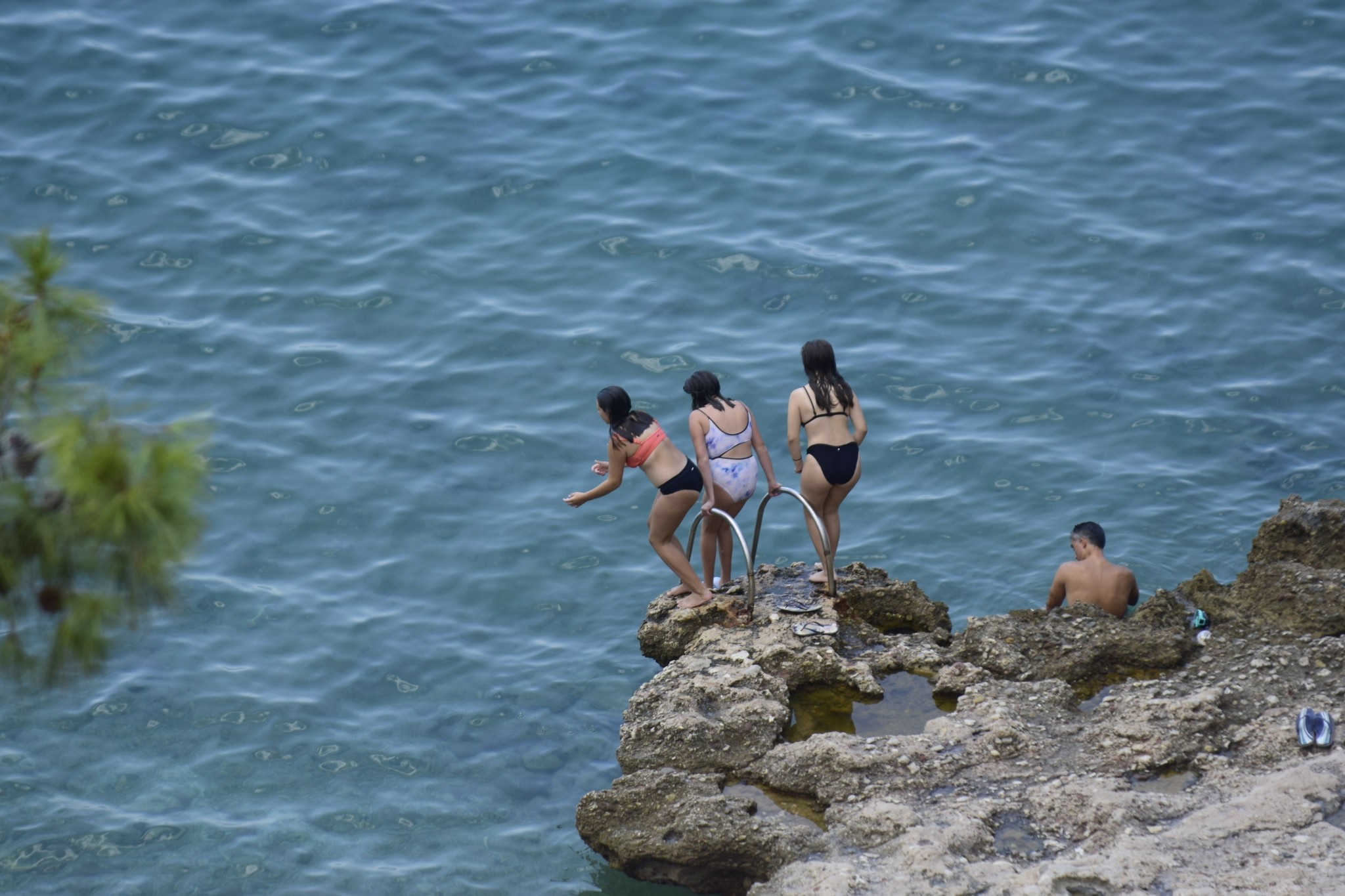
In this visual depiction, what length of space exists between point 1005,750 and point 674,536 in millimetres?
2903

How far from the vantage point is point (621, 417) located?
9344 millimetres

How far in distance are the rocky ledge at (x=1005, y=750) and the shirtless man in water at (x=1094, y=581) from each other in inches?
13.1

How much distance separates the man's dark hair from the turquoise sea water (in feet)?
4.47

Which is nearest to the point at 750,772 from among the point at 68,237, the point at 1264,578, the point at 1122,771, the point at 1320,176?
the point at 1122,771

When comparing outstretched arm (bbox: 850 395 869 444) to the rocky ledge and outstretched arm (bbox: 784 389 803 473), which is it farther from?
the rocky ledge

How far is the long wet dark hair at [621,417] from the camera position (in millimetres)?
9227

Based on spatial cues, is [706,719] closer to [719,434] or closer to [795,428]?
[719,434]

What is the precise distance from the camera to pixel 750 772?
8.18 metres

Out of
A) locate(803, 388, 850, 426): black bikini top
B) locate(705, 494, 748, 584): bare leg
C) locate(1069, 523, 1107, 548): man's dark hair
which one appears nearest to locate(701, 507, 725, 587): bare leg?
locate(705, 494, 748, 584): bare leg

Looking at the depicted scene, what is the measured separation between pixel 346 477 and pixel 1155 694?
766 cm

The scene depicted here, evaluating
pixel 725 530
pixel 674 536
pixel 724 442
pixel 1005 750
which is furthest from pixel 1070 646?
pixel 674 536

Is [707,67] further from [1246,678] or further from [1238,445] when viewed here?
[1246,678]

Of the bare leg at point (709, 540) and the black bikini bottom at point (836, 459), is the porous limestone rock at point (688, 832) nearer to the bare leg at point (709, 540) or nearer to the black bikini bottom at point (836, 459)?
the bare leg at point (709, 540)

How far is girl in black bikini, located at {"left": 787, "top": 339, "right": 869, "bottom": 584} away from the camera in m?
9.45
